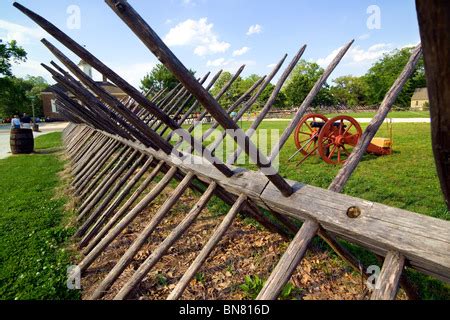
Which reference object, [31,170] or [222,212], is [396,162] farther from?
[31,170]

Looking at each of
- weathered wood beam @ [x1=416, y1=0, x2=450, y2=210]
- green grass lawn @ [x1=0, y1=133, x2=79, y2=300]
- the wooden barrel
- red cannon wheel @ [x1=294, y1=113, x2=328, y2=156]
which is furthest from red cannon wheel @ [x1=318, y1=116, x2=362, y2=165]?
the wooden barrel

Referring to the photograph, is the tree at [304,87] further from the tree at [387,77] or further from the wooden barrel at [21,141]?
the wooden barrel at [21,141]

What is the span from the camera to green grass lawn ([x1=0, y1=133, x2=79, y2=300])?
111 inches

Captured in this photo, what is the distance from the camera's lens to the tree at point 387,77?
59.9m

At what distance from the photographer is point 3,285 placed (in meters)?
2.90

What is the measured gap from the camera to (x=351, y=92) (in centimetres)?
7144

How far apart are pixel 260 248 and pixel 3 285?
2868mm

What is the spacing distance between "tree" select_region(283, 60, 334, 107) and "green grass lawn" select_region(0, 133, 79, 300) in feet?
167

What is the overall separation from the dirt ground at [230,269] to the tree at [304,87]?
5172 cm

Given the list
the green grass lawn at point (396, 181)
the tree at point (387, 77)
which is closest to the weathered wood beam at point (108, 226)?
the green grass lawn at point (396, 181)

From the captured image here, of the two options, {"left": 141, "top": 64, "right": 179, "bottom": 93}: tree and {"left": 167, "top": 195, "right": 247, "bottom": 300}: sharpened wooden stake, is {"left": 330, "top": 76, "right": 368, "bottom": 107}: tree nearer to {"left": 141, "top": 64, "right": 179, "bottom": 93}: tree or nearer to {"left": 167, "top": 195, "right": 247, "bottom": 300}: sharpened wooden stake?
{"left": 141, "top": 64, "right": 179, "bottom": 93}: tree

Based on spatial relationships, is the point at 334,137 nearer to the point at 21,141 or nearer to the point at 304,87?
the point at 21,141
